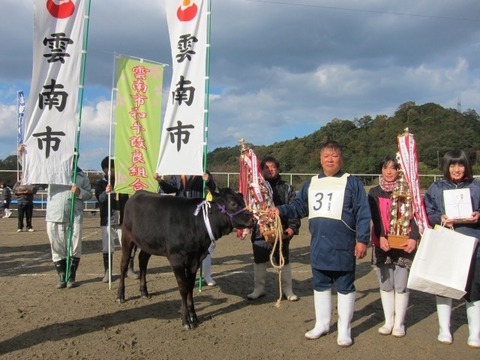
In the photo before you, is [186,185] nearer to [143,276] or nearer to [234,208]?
[143,276]

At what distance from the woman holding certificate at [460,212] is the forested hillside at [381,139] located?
27.7 m

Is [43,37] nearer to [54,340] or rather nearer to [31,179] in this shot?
[31,179]

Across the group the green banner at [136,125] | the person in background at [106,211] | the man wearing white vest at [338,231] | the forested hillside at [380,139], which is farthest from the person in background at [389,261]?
the forested hillside at [380,139]

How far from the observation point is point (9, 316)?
5152 millimetres

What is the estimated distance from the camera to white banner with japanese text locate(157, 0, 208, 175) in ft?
20.8

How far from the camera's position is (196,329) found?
15.8ft

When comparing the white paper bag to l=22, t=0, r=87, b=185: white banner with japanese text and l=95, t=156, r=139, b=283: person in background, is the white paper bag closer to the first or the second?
l=95, t=156, r=139, b=283: person in background

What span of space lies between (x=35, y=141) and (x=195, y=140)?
2.44 m

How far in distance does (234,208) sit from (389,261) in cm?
182

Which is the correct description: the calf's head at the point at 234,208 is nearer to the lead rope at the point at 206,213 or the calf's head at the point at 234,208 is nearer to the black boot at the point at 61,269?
the lead rope at the point at 206,213

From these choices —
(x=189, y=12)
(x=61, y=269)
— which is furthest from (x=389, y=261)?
(x=61, y=269)

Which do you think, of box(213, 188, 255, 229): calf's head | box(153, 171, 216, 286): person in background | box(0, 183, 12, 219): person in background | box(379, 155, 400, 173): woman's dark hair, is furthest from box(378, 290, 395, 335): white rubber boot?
box(0, 183, 12, 219): person in background

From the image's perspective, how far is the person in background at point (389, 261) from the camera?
450 cm

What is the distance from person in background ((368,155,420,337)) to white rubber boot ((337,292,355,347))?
0.57m
